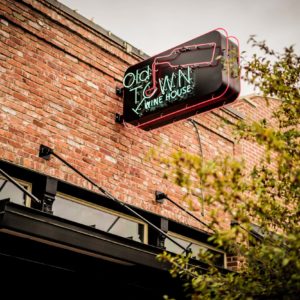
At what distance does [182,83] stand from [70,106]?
5.48 feet

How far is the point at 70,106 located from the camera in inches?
311

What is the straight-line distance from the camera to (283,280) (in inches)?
168

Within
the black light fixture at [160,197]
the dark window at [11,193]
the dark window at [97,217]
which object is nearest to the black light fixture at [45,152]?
the dark window at [11,193]

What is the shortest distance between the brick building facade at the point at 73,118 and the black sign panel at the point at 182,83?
490mm

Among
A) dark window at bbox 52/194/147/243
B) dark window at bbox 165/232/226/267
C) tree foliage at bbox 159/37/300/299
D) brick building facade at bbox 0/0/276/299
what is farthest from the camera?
dark window at bbox 165/232/226/267

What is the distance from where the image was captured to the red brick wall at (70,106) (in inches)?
283

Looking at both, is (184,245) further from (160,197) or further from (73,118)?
(73,118)

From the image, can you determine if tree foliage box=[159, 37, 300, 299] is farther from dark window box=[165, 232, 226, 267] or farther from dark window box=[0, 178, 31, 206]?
dark window box=[165, 232, 226, 267]

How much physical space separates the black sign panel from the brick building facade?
0.49 meters

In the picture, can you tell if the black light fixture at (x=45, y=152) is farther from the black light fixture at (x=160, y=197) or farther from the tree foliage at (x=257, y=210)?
the tree foliage at (x=257, y=210)

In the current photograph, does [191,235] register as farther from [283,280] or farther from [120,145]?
[283,280]

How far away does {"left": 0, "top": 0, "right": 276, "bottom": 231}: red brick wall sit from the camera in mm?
7180

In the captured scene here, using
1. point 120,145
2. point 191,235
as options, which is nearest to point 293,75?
point 120,145

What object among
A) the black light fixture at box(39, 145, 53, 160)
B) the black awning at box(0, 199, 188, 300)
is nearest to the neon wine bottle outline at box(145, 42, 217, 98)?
the black light fixture at box(39, 145, 53, 160)
